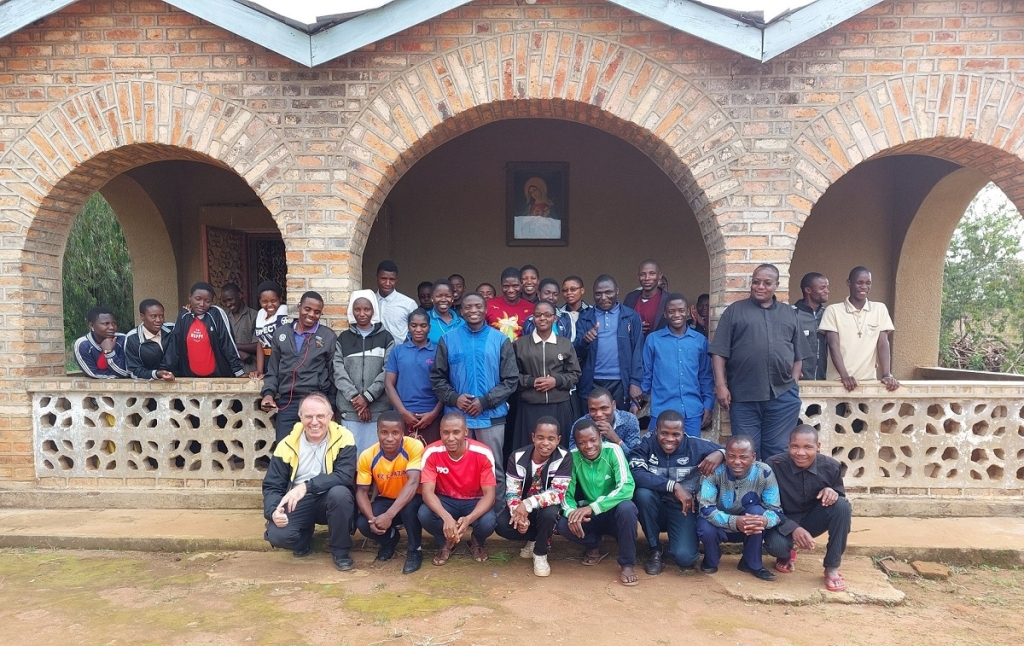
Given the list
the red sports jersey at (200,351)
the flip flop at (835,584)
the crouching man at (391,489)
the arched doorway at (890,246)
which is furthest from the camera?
the arched doorway at (890,246)

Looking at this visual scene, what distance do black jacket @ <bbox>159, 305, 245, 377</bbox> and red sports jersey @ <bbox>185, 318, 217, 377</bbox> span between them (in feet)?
0.09

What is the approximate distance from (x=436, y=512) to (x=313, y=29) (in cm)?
328

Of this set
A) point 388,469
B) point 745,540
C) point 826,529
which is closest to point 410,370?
point 388,469

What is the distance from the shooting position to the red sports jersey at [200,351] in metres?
4.90

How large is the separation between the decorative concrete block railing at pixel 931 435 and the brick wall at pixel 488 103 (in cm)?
126

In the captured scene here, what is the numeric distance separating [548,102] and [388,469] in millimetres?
2777

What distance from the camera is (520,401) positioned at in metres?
4.42

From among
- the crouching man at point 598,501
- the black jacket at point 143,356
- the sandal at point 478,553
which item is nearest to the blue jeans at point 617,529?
the crouching man at point 598,501

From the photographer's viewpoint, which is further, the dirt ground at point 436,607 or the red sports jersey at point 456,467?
the red sports jersey at point 456,467

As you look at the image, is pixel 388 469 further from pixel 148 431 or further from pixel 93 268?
pixel 93 268

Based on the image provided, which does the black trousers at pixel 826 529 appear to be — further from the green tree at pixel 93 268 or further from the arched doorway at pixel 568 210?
Answer: the green tree at pixel 93 268

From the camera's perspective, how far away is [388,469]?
4.07 m

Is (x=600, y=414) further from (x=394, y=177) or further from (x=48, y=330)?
(x=48, y=330)

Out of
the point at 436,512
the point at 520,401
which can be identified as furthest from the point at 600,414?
the point at 436,512
